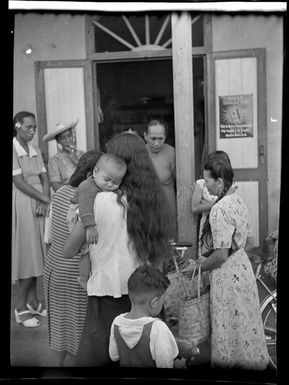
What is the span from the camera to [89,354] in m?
3.34

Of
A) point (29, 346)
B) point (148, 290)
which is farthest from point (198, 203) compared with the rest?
point (29, 346)

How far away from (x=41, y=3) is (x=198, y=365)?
6.70 ft

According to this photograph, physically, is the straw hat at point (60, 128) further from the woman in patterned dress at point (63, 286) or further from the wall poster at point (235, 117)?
the wall poster at point (235, 117)

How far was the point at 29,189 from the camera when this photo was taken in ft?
10.8

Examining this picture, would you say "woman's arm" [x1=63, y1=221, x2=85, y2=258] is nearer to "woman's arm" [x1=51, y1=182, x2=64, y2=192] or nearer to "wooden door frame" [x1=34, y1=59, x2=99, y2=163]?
"woman's arm" [x1=51, y1=182, x2=64, y2=192]

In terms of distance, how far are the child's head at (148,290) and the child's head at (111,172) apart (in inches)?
18.2

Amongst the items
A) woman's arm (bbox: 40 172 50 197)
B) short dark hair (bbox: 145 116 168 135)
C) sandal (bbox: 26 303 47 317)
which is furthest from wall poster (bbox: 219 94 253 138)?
sandal (bbox: 26 303 47 317)

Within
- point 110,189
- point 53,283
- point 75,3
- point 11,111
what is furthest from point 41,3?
point 53,283

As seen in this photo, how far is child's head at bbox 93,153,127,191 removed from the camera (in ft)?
10.5

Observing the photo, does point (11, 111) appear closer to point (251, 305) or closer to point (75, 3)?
point (75, 3)

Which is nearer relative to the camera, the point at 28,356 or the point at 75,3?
the point at 75,3

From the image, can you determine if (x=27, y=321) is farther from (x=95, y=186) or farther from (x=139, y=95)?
(x=139, y=95)

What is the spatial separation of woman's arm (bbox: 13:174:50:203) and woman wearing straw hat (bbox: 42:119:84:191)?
8 centimetres

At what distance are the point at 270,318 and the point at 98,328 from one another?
913 mm
